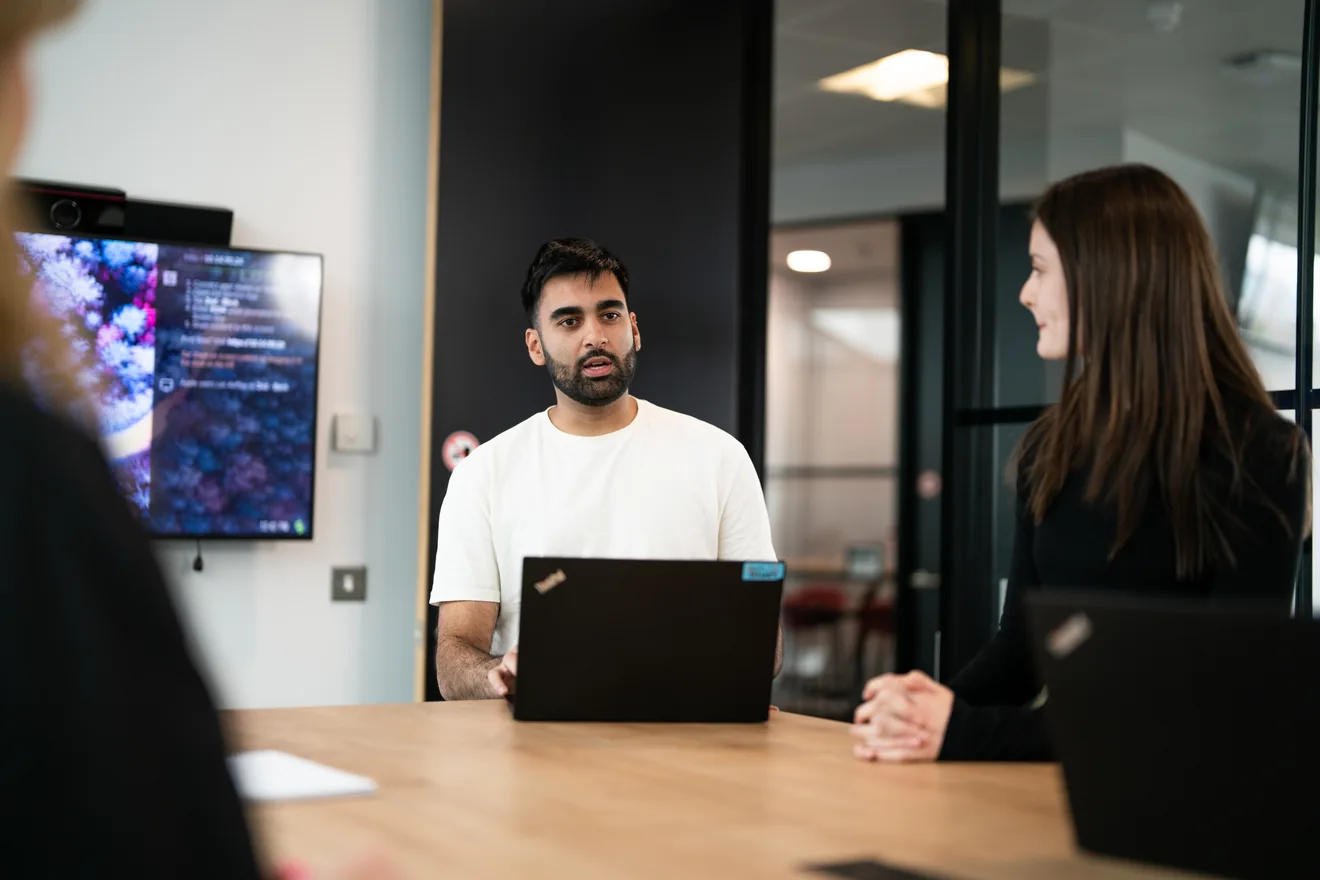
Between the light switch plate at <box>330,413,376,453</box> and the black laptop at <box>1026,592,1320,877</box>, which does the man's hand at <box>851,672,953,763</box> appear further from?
the light switch plate at <box>330,413,376,453</box>

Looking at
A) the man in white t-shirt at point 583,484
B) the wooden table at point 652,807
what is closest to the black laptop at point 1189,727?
the wooden table at point 652,807

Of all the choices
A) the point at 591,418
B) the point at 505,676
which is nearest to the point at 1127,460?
the point at 505,676

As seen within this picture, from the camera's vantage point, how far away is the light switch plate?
4027mm

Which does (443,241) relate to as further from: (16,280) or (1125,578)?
(16,280)

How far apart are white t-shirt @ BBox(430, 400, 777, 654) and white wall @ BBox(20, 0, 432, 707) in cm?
133

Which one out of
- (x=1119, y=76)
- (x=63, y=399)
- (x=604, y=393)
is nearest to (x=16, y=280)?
(x=63, y=399)

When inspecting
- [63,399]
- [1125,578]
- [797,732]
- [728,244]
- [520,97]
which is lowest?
[797,732]

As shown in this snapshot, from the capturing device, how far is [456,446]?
13.0 feet

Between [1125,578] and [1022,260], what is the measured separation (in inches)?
92.2

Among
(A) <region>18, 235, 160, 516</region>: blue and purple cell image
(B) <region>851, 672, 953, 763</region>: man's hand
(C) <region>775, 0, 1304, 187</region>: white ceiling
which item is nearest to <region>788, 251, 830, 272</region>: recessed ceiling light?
(C) <region>775, 0, 1304, 187</region>: white ceiling

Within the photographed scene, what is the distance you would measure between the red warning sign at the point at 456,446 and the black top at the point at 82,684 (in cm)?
344

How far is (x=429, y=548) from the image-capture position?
13.0ft

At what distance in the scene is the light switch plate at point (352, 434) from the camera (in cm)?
403

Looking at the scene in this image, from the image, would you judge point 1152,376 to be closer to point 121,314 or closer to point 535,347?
point 535,347
